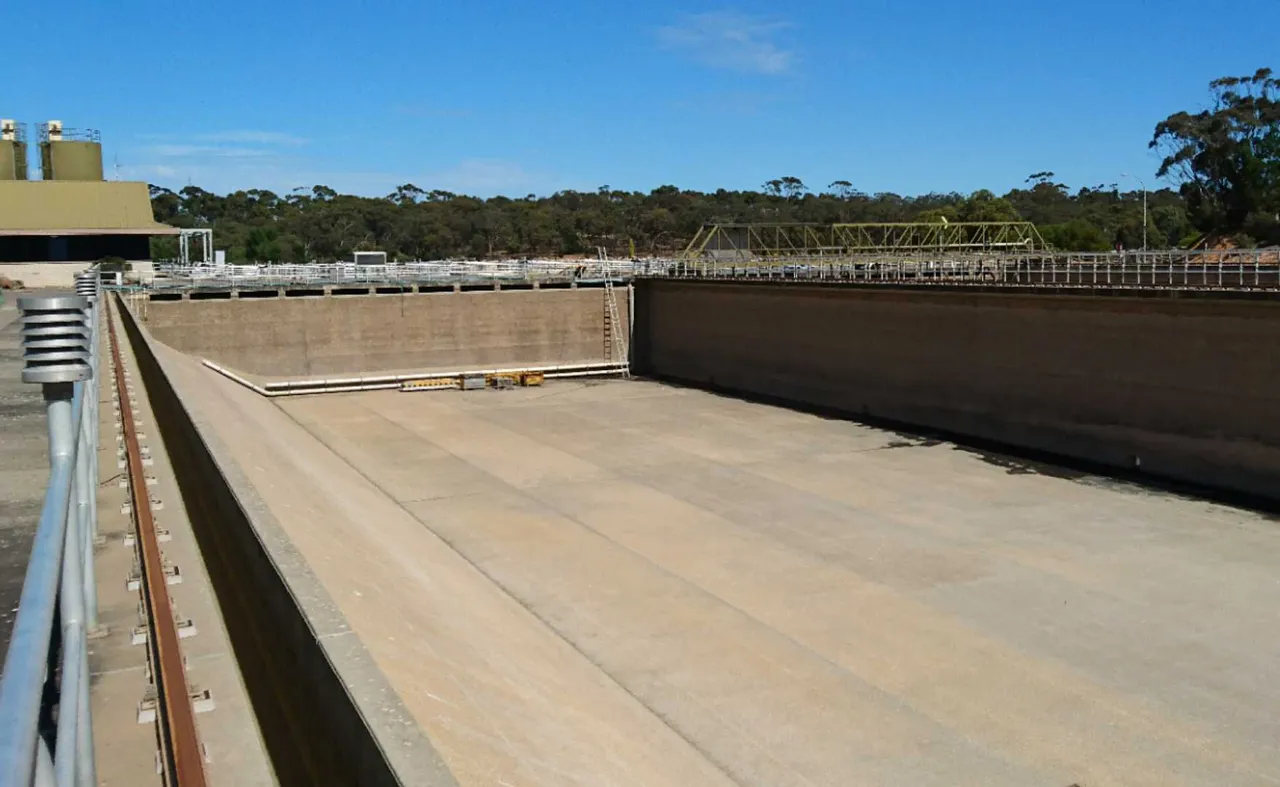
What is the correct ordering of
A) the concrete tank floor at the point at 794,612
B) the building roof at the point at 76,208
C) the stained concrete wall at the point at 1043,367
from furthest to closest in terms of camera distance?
the building roof at the point at 76,208
the stained concrete wall at the point at 1043,367
the concrete tank floor at the point at 794,612

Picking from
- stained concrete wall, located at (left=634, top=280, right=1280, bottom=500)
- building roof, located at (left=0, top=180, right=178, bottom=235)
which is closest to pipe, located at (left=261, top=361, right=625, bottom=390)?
stained concrete wall, located at (left=634, top=280, right=1280, bottom=500)

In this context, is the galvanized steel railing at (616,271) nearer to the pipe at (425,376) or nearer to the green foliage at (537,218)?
the pipe at (425,376)

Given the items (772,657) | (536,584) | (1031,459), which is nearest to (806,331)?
(1031,459)

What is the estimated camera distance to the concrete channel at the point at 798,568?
24.7 ft

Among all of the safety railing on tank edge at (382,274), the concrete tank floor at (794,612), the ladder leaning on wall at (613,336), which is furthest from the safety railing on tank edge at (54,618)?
the ladder leaning on wall at (613,336)

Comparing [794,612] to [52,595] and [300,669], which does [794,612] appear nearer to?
[300,669]

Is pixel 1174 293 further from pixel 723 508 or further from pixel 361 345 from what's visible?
pixel 361 345

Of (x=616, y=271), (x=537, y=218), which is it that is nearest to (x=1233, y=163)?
(x=616, y=271)

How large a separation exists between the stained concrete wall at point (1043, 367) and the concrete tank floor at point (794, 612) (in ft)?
7.64

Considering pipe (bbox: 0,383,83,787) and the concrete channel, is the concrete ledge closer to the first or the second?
the concrete channel

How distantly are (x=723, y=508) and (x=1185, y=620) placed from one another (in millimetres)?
9774

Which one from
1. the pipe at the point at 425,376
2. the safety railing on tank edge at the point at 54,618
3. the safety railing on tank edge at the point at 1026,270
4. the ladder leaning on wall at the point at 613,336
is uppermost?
the safety railing on tank edge at the point at 1026,270

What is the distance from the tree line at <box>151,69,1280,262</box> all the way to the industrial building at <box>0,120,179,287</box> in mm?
22100

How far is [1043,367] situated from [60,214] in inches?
1926
